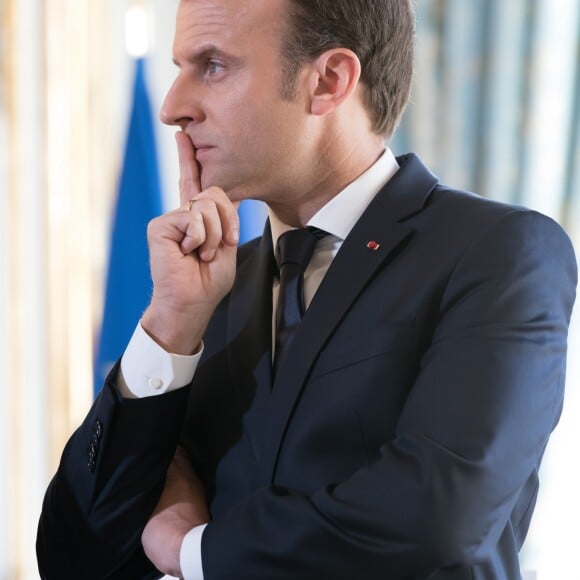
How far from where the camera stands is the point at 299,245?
1.74m

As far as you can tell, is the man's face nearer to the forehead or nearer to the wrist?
the forehead

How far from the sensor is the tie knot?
1724 millimetres

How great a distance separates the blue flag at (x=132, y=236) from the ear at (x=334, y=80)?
2004mm

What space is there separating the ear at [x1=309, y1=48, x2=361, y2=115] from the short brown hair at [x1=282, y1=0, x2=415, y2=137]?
A: 21 millimetres

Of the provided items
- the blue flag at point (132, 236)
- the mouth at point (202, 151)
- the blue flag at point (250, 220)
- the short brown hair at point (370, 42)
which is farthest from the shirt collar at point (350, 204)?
the blue flag at point (132, 236)

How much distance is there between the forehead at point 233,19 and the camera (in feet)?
5.57

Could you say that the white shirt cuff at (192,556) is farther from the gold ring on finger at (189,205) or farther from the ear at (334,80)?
the ear at (334,80)

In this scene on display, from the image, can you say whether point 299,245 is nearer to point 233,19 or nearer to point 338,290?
point 338,290

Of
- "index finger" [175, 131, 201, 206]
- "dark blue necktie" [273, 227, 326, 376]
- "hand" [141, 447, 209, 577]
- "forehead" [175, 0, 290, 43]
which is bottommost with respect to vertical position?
"hand" [141, 447, 209, 577]

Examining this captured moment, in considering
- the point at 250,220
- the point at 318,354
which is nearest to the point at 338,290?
the point at 318,354

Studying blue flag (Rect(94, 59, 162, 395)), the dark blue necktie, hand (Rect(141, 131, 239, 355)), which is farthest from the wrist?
blue flag (Rect(94, 59, 162, 395))

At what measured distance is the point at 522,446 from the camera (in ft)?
4.44

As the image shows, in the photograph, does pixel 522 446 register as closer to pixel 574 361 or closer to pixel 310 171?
pixel 310 171

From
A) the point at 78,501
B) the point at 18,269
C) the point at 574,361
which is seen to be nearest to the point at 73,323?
the point at 18,269
